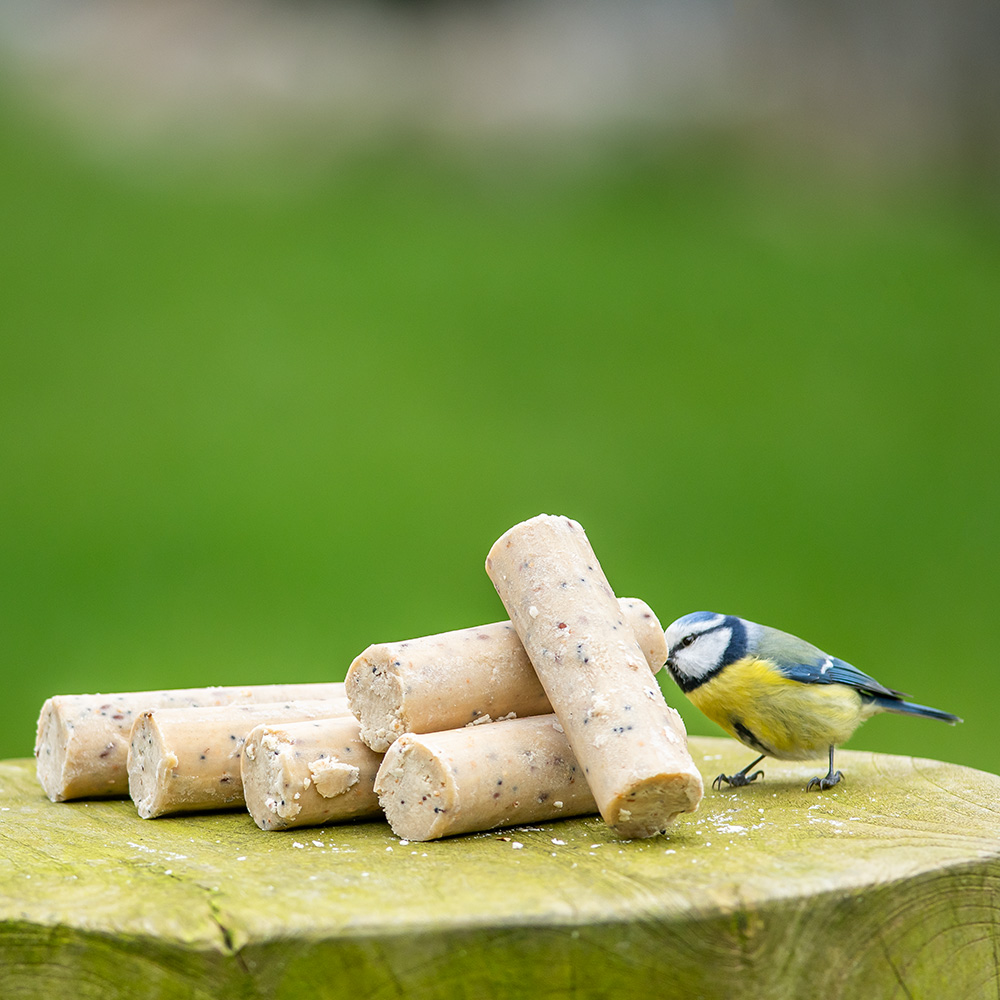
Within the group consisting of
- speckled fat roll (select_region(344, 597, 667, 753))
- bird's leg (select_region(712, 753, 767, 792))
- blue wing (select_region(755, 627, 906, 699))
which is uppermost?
speckled fat roll (select_region(344, 597, 667, 753))

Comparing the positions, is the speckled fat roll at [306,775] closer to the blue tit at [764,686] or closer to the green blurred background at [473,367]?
the blue tit at [764,686]

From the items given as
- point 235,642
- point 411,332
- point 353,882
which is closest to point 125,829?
point 353,882

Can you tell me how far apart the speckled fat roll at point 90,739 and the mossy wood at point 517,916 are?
46 centimetres

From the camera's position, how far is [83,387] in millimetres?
7633

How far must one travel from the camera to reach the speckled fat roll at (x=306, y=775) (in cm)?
224

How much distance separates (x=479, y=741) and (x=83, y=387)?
20.6 feet

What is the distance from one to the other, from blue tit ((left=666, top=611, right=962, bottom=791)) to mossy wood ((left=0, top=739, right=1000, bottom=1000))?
684mm

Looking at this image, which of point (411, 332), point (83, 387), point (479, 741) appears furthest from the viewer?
point (411, 332)

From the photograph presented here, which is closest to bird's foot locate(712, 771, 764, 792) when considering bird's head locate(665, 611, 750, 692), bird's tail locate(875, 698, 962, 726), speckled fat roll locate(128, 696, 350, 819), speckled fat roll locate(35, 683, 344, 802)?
bird's head locate(665, 611, 750, 692)

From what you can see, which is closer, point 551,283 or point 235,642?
point 235,642

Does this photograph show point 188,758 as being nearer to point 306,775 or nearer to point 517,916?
point 306,775

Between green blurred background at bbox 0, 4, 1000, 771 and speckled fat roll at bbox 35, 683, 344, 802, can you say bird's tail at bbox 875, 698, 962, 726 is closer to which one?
speckled fat roll at bbox 35, 683, 344, 802

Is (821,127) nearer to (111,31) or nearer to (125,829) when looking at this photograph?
(111,31)

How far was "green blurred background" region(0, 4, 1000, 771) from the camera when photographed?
627cm
